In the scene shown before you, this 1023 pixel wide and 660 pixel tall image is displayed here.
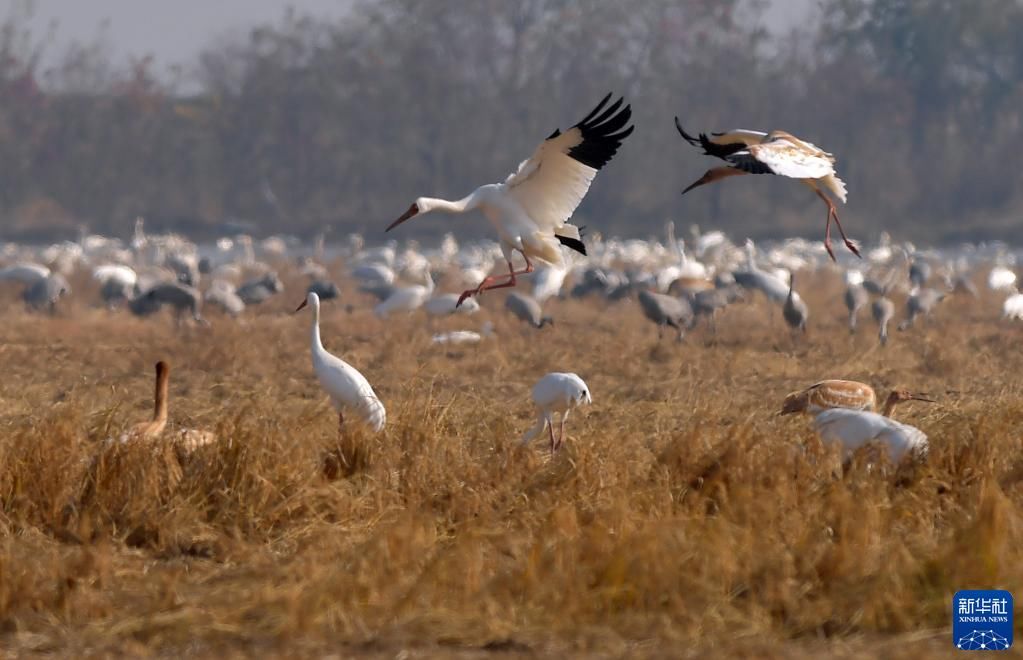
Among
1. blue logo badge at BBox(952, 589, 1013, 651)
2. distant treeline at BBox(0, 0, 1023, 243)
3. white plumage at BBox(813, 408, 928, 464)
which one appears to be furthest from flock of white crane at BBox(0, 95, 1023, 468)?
distant treeline at BBox(0, 0, 1023, 243)

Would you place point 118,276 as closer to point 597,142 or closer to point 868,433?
point 597,142

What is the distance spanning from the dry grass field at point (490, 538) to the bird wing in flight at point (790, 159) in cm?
105

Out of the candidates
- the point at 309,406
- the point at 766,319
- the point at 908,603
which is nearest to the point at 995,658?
the point at 908,603

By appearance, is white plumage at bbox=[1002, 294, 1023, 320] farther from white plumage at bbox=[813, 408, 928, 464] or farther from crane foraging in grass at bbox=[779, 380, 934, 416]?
white plumage at bbox=[813, 408, 928, 464]

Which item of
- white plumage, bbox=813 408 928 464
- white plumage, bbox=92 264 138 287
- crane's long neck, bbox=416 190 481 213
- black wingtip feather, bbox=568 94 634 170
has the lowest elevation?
white plumage, bbox=813 408 928 464

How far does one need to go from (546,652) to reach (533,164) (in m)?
4.79

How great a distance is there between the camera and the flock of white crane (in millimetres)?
6656

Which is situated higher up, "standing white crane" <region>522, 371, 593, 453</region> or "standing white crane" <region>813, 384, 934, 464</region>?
"standing white crane" <region>522, 371, 593, 453</region>

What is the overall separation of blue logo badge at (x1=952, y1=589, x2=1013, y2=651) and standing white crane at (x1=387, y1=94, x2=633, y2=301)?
4.24 m

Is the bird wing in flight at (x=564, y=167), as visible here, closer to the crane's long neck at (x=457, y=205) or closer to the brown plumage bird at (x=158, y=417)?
the crane's long neck at (x=457, y=205)

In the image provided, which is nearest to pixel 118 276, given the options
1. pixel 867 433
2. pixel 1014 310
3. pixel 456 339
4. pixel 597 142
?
pixel 456 339

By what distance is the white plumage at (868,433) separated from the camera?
537cm

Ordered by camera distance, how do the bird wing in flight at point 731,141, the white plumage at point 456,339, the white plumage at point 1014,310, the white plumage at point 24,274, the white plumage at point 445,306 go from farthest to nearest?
1. the white plumage at point 24,274
2. the white plumage at point 1014,310
3. the white plumage at point 445,306
4. the white plumage at point 456,339
5. the bird wing in flight at point 731,141

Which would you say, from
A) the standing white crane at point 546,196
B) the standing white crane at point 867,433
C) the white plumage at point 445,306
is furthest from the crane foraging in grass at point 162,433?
the white plumage at point 445,306
